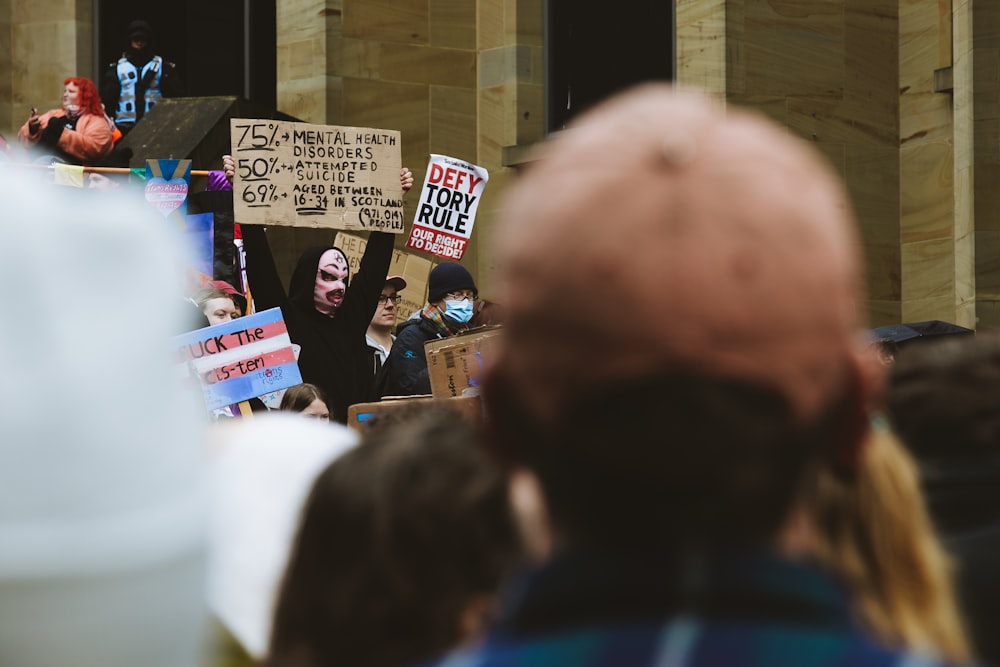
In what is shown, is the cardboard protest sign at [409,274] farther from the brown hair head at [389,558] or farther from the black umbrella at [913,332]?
the brown hair head at [389,558]

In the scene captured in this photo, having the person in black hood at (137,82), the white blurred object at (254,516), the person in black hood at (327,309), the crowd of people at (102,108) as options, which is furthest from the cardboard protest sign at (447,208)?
the white blurred object at (254,516)

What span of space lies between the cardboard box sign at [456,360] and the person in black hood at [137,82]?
10795 millimetres

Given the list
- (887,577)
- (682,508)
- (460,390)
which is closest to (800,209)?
(682,508)

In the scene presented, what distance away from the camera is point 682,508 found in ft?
3.90

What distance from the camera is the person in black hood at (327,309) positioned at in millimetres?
8039

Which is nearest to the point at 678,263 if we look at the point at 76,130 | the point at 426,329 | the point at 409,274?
the point at 426,329

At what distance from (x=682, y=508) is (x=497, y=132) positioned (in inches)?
557

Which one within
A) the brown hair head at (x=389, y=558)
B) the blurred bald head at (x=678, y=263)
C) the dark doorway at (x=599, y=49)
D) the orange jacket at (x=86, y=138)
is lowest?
the brown hair head at (x=389, y=558)

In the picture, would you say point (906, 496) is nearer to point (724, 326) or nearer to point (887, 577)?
point (887, 577)

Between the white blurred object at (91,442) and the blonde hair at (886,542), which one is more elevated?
the white blurred object at (91,442)

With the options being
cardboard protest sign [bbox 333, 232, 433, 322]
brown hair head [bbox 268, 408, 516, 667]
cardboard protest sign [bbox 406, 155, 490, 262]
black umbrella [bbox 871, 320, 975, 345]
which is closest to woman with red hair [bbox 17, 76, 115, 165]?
cardboard protest sign [bbox 333, 232, 433, 322]

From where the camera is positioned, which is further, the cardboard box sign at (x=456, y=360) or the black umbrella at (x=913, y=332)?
the black umbrella at (x=913, y=332)

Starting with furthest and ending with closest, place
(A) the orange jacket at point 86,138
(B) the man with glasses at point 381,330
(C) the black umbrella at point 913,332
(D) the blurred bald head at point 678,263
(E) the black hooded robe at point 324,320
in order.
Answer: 1. (A) the orange jacket at point 86,138
2. (B) the man with glasses at point 381,330
3. (E) the black hooded robe at point 324,320
4. (C) the black umbrella at point 913,332
5. (D) the blurred bald head at point 678,263

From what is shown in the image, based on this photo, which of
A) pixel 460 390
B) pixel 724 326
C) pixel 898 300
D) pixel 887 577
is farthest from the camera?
pixel 898 300
